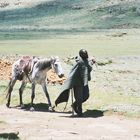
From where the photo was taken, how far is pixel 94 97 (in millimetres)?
23328

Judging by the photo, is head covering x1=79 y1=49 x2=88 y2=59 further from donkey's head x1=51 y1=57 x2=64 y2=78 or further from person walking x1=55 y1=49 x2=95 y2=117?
donkey's head x1=51 y1=57 x2=64 y2=78

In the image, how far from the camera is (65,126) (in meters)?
18.2

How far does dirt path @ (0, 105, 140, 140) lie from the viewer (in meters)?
16.4

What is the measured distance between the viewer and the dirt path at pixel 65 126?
16.4m

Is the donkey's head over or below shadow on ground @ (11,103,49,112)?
over

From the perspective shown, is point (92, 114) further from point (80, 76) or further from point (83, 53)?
point (83, 53)

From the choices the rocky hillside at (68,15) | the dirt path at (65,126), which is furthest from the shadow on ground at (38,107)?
the rocky hillside at (68,15)

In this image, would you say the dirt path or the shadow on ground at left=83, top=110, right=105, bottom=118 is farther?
the shadow on ground at left=83, top=110, right=105, bottom=118

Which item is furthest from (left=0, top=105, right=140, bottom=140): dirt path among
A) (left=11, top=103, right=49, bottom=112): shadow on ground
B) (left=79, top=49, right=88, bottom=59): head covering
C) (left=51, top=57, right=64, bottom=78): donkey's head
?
(left=79, top=49, right=88, bottom=59): head covering

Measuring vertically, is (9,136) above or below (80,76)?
below

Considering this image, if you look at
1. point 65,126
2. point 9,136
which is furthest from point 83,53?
point 9,136

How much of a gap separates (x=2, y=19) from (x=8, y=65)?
265 ft

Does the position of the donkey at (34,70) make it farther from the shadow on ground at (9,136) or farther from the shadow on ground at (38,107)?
the shadow on ground at (9,136)

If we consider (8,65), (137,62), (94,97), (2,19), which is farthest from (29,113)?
(2,19)
